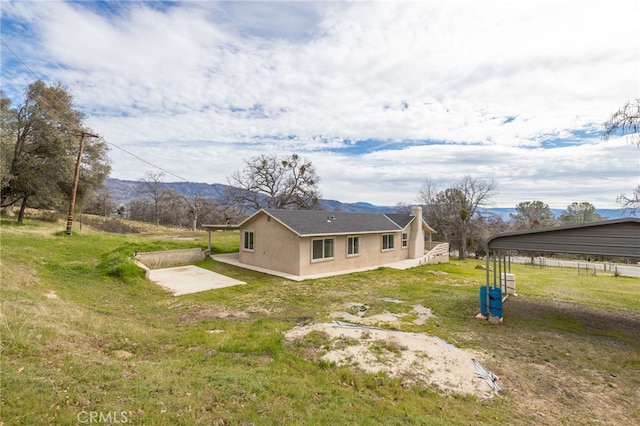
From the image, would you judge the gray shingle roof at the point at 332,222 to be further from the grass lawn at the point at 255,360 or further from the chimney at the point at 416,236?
the grass lawn at the point at 255,360

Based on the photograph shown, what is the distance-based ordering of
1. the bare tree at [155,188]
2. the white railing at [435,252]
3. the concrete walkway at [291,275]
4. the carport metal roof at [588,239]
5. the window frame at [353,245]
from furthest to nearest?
the bare tree at [155,188]
the white railing at [435,252]
the window frame at [353,245]
the concrete walkway at [291,275]
the carport metal roof at [588,239]

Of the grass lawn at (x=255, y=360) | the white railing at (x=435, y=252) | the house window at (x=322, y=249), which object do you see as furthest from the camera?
the white railing at (x=435, y=252)

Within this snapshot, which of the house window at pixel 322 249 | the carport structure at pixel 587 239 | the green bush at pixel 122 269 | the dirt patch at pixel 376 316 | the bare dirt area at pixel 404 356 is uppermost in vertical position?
the carport structure at pixel 587 239

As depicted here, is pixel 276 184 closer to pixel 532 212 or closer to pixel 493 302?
pixel 493 302

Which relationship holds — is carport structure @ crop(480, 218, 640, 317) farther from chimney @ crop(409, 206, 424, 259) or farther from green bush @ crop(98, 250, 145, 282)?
chimney @ crop(409, 206, 424, 259)

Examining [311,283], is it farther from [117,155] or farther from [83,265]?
[117,155]

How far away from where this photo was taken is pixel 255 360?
5.49 m

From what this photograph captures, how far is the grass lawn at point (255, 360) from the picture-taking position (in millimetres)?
3682

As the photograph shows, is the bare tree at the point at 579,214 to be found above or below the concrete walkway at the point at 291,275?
above

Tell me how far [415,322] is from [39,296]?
33.0ft

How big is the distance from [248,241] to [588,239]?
15762mm

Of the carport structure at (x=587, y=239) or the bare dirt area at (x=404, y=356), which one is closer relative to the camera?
the bare dirt area at (x=404, y=356)

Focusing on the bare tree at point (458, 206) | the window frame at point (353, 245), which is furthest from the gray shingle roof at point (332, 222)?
the bare tree at point (458, 206)

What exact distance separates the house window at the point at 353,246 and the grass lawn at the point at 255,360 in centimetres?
641
